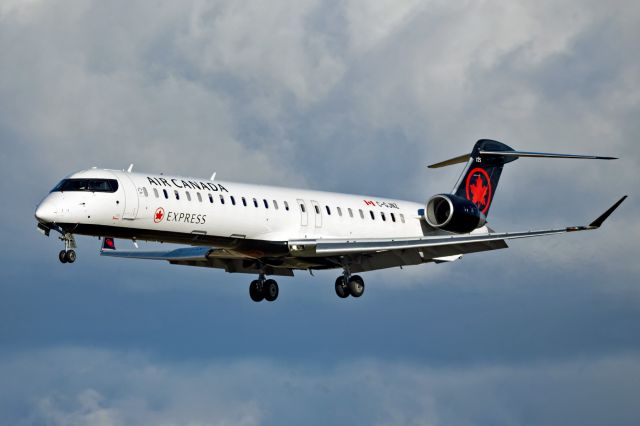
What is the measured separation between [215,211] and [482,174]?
13.3m

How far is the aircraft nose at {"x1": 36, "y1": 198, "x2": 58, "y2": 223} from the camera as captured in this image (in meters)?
39.0

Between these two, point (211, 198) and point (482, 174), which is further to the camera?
point (482, 174)

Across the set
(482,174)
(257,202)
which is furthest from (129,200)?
(482,174)

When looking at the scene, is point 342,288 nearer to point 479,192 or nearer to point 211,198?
point 211,198

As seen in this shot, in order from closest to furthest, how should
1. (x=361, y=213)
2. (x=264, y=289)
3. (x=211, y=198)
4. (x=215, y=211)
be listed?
1. (x=215, y=211)
2. (x=211, y=198)
3. (x=361, y=213)
4. (x=264, y=289)

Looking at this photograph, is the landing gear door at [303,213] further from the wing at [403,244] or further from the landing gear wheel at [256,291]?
the landing gear wheel at [256,291]

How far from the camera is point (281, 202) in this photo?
44.4m

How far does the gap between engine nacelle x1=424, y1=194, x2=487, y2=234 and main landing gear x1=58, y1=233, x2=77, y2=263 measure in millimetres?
14113

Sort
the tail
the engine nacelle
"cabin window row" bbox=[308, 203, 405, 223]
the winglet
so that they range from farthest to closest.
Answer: the tail
the engine nacelle
"cabin window row" bbox=[308, 203, 405, 223]
the winglet

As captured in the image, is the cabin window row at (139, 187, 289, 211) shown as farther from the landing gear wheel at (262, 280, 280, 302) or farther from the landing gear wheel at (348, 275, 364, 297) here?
the landing gear wheel at (262, 280, 280, 302)

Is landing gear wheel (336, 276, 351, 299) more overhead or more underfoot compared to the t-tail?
more underfoot

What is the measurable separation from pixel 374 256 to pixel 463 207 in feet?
12.1

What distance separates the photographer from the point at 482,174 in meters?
51.0

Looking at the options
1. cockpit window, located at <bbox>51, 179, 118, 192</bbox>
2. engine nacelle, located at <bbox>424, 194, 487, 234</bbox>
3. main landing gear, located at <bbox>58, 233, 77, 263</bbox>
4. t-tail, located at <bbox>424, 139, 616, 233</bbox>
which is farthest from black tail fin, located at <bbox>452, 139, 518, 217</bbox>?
main landing gear, located at <bbox>58, 233, 77, 263</bbox>
